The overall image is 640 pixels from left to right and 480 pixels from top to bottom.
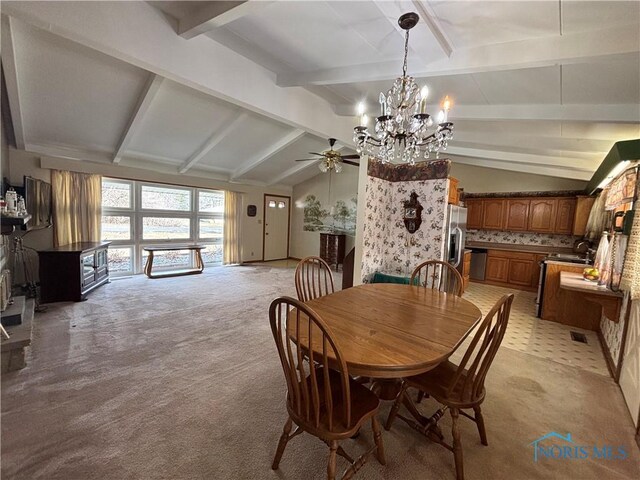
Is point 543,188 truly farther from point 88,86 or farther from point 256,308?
point 88,86

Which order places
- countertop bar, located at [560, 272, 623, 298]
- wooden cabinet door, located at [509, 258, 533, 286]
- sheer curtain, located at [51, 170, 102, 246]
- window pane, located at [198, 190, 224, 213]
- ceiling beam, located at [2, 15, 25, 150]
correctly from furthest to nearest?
window pane, located at [198, 190, 224, 213] < wooden cabinet door, located at [509, 258, 533, 286] < sheer curtain, located at [51, 170, 102, 246] < countertop bar, located at [560, 272, 623, 298] < ceiling beam, located at [2, 15, 25, 150]

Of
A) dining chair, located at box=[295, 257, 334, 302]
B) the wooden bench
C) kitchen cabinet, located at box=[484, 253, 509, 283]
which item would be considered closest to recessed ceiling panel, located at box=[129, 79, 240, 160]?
the wooden bench

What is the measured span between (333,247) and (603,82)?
560cm

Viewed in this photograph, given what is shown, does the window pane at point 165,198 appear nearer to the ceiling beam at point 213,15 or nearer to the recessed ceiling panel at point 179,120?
the recessed ceiling panel at point 179,120

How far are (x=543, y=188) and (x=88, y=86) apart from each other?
7468 millimetres

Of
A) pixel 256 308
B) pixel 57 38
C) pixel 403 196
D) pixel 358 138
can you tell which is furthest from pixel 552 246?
pixel 57 38

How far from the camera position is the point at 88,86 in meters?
3.01

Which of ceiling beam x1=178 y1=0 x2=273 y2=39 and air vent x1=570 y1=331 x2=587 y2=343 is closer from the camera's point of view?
ceiling beam x1=178 y1=0 x2=273 y2=39

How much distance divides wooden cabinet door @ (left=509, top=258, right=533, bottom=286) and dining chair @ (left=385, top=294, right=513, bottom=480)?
191 inches

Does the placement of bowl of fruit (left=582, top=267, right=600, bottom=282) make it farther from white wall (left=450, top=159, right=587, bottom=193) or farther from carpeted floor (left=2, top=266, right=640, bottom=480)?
white wall (left=450, top=159, right=587, bottom=193)

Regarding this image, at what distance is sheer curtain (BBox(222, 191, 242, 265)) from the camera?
693 cm

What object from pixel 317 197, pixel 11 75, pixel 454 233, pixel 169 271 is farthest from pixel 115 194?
pixel 454 233

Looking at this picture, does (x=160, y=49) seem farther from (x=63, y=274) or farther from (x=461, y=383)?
(x=63, y=274)

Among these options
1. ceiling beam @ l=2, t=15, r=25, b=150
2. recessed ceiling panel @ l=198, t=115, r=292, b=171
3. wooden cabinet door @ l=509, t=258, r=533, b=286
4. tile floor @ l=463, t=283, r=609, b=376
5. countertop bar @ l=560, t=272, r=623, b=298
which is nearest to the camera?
ceiling beam @ l=2, t=15, r=25, b=150
